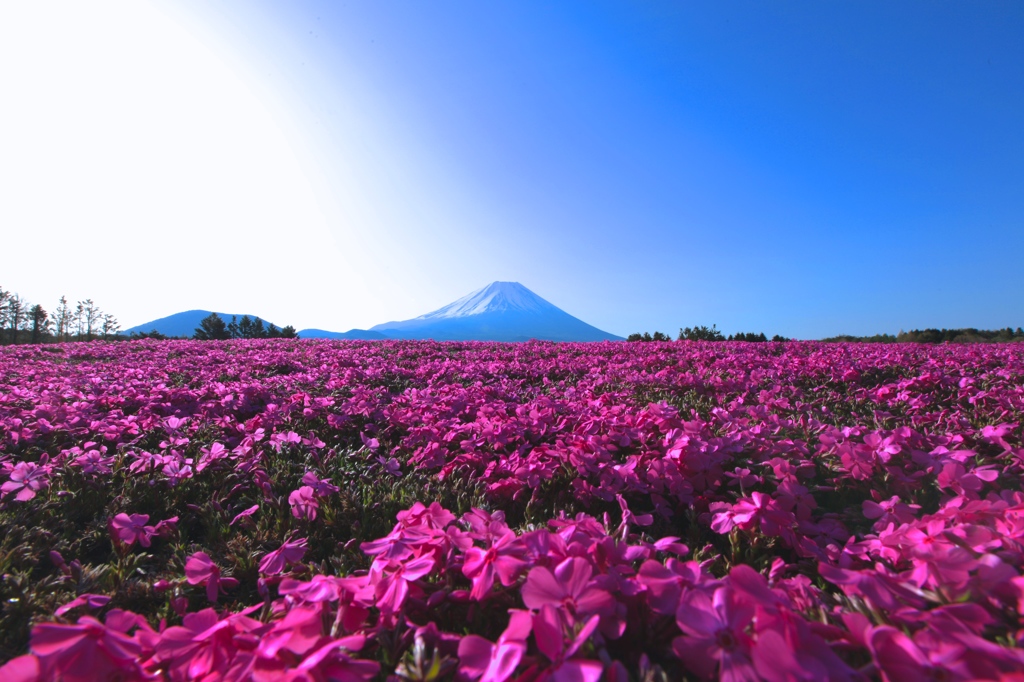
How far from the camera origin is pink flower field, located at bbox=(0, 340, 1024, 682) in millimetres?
1039

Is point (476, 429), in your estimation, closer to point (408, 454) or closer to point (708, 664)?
point (408, 454)

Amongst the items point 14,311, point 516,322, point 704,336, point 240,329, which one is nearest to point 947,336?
point 704,336

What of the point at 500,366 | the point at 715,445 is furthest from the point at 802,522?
the point at 500,366

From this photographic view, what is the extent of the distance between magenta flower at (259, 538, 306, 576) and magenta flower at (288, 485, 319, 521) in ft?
1.95

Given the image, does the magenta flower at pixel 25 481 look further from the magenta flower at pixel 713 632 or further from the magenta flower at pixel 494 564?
the magenta flower at pixel 713 632

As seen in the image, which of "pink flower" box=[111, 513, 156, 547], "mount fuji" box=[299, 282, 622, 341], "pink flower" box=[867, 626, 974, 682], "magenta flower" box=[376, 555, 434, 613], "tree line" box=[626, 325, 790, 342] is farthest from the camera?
"mount fuji" box=[299, 282, 622, 341]

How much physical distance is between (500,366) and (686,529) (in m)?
5.43

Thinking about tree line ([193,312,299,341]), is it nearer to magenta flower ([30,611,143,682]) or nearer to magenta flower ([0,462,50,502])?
magenta flower ([0,462,50,502])

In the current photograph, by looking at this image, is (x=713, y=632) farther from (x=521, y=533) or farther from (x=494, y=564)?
(x=521, y=533)

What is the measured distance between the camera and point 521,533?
2131 millimetres

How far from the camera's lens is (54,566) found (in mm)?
2428

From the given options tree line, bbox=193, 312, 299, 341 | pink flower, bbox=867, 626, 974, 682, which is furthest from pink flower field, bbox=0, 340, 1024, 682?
tree line, bbox=193, 312, 299, 341

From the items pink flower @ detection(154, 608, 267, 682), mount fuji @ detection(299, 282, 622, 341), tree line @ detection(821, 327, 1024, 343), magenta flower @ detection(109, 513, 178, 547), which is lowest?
magenta flower @ detection(109, 513, 178, 547)

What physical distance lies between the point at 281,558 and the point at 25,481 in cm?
229
